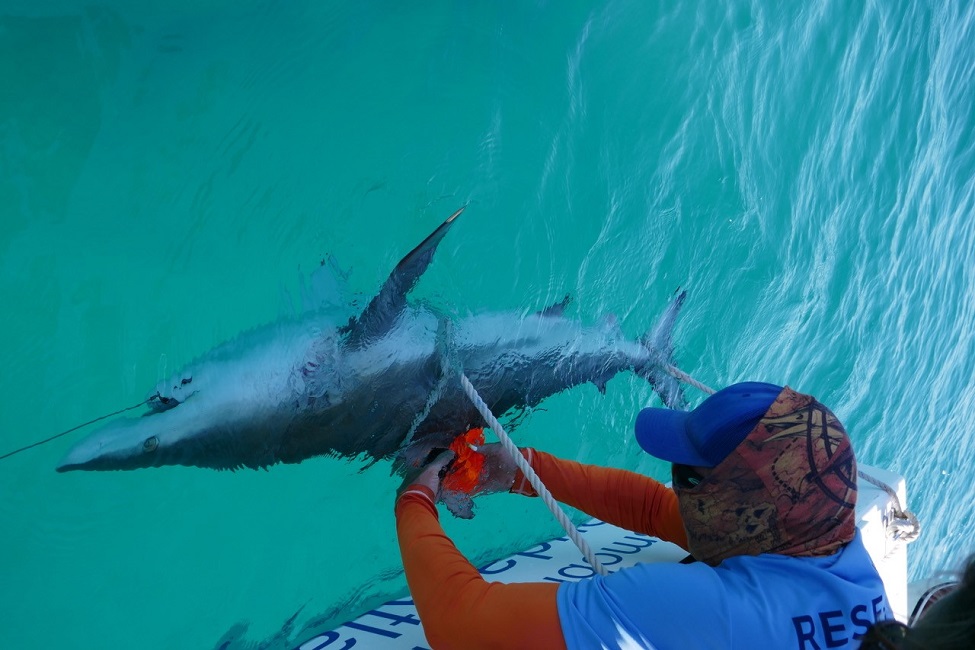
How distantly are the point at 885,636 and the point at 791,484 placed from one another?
0.74 m

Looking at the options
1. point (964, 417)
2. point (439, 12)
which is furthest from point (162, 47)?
point (964, 417)

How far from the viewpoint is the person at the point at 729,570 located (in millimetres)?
1772

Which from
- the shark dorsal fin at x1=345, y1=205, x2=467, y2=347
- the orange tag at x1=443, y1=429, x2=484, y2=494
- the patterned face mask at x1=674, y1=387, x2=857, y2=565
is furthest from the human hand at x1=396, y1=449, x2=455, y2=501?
the patterned face mask at x1=674, y1=387, x2=857, y2=565

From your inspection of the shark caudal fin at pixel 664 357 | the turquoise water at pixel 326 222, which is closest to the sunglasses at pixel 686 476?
the turquoise water at pixel 326 222

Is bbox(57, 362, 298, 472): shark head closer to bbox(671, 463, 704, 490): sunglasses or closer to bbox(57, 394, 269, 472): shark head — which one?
bbox(57, 394, 269, 472): shark head

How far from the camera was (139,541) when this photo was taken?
313 centimetres

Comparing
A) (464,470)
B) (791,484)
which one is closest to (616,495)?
(464,470)

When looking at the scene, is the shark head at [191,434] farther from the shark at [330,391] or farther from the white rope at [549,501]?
the white rope at [549,501]

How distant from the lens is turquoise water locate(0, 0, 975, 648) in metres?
2.88

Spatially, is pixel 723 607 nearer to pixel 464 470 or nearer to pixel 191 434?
pixel 464 470

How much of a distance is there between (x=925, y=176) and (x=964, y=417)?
2947 millimetres

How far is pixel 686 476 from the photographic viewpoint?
88.6 inches

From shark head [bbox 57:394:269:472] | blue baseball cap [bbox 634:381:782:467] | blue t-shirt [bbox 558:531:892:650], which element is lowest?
blue t-shirt [bbox 558:531:892:650]

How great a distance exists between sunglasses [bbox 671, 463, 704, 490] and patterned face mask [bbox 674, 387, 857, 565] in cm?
13
